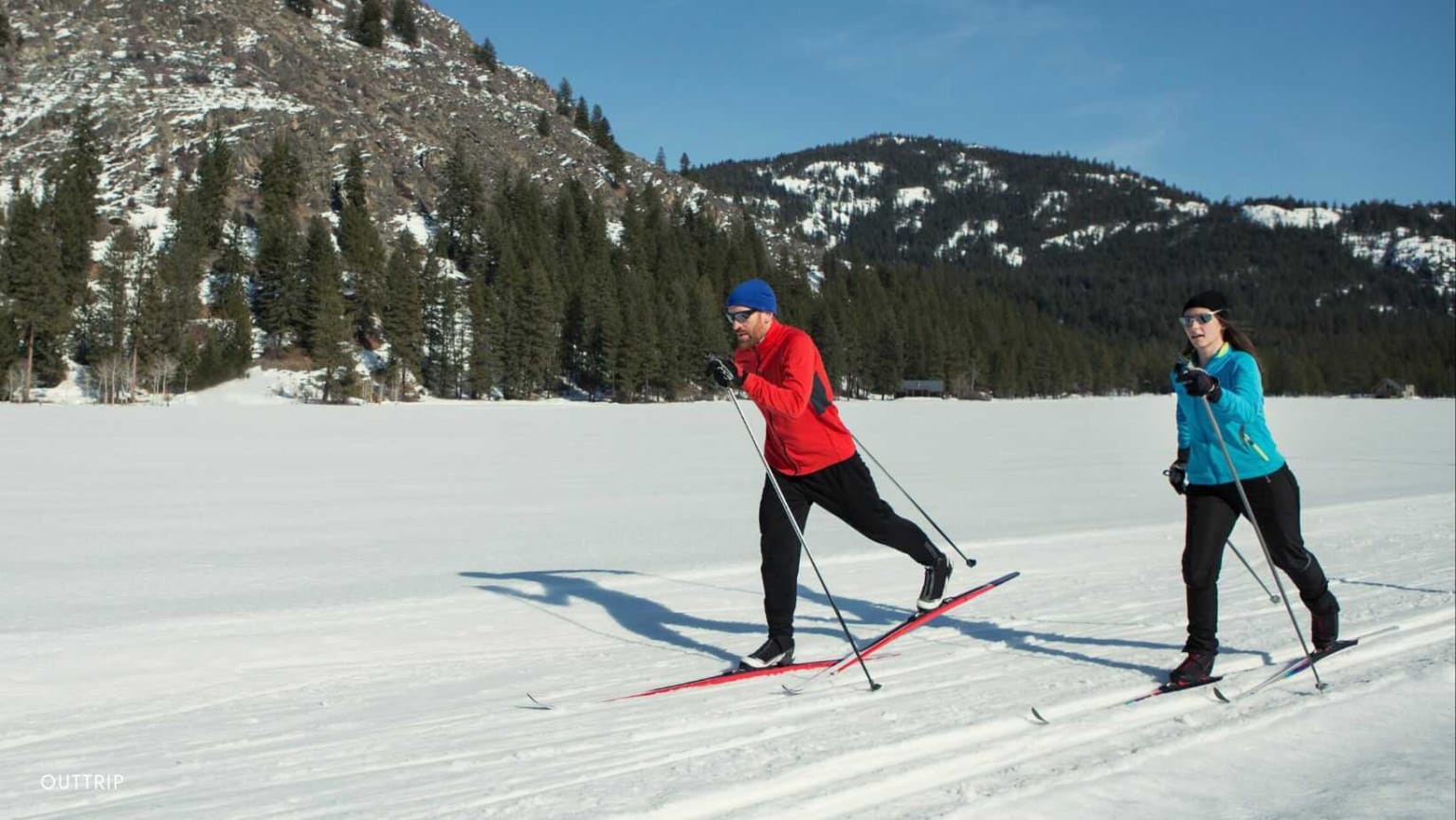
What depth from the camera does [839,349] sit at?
91562mm

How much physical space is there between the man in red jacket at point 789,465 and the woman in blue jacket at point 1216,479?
1.48 meters

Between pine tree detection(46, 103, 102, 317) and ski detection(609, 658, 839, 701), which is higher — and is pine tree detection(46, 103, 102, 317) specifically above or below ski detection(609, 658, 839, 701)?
above

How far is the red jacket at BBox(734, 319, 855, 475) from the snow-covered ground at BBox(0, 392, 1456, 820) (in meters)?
1.16

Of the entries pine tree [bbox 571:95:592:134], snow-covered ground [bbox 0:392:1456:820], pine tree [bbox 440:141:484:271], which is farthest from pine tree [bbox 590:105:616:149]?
snow-covered ground [bbox 0:392:1456:820]

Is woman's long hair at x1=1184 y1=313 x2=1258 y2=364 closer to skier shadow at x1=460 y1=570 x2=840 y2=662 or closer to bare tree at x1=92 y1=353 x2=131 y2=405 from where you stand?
skier shadow at x1=460 y1=570 x2=840 y2=662

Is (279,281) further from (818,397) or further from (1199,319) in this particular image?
(1199,319)

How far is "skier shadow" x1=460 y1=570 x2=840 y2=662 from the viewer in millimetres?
5844

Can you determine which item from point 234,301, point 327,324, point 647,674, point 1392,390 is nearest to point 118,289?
point 234,301

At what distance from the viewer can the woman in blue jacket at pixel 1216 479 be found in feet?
15.3

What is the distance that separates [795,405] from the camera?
181 inches

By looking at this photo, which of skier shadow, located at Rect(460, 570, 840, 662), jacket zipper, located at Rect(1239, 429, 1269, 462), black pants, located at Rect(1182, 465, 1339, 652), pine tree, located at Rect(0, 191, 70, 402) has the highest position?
pine tree, located at Rect(0, 191, 70, 402)

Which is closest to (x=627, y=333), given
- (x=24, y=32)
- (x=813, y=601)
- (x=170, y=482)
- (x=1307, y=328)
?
(x=170, y=482)

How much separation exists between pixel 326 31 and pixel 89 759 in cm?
14656

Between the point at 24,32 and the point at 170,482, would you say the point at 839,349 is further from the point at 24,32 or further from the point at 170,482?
the point at 24,32
